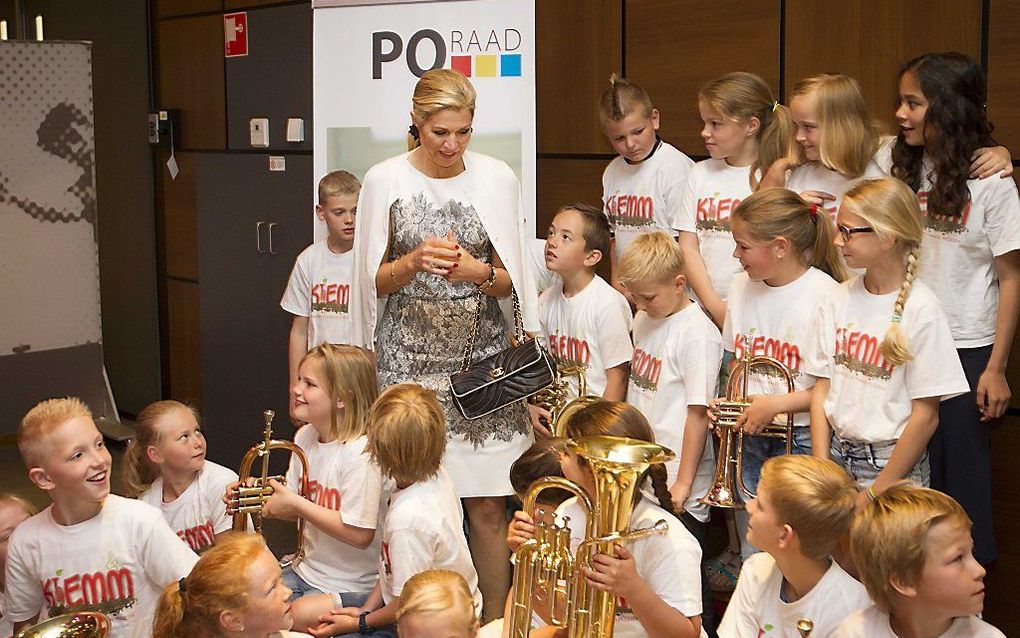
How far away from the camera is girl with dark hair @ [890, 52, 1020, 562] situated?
139 inches

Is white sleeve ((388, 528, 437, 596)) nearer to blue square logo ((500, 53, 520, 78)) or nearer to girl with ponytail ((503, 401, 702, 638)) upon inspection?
girl with ponytail ((503, 401, 702, 638))

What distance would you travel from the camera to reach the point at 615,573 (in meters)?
2.66

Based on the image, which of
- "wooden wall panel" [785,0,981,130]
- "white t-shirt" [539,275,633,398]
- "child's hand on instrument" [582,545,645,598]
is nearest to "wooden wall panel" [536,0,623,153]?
"wooden wall panel" [785,0,981,130]

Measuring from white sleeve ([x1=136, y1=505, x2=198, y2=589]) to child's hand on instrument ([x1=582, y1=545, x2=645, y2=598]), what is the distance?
1.12 m

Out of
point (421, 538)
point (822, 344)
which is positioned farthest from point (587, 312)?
point (421, 538)

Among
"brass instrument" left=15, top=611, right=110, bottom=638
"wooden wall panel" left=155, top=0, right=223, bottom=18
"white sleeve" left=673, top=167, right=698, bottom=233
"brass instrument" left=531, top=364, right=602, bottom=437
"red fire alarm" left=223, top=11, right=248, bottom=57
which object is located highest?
"wooden wall panel" left=155, top=0, right=223, bottom=18

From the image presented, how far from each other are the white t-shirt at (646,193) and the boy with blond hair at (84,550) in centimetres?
202

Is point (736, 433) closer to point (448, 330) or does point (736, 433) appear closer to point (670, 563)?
point (670, 563)

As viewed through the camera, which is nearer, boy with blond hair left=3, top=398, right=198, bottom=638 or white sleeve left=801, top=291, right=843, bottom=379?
boy with blond hair left=3, top=398, right=198, bottom=638

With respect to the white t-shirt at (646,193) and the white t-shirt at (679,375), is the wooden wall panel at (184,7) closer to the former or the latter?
the white t-shirt at (646,193)

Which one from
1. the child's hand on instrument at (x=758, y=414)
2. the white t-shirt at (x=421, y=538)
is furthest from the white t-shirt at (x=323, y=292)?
the child's hand on instrument at (x=758, y=414)

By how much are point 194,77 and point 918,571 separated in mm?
5418

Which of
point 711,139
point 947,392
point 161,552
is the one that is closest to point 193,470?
point 161,552

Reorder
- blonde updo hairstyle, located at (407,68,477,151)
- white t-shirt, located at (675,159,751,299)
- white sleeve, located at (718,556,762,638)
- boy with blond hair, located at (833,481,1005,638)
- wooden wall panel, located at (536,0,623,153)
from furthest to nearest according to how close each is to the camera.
Result: wooden wall panel, located at (536,0,623,153)
white t-shirt, located at (675,159,751,299)
blonde updo hairstyle, located at (407,68,477,151)
white sleeve, located at (718,556,762,638)
boy with blond hair, located at (833,481,1005,638)
